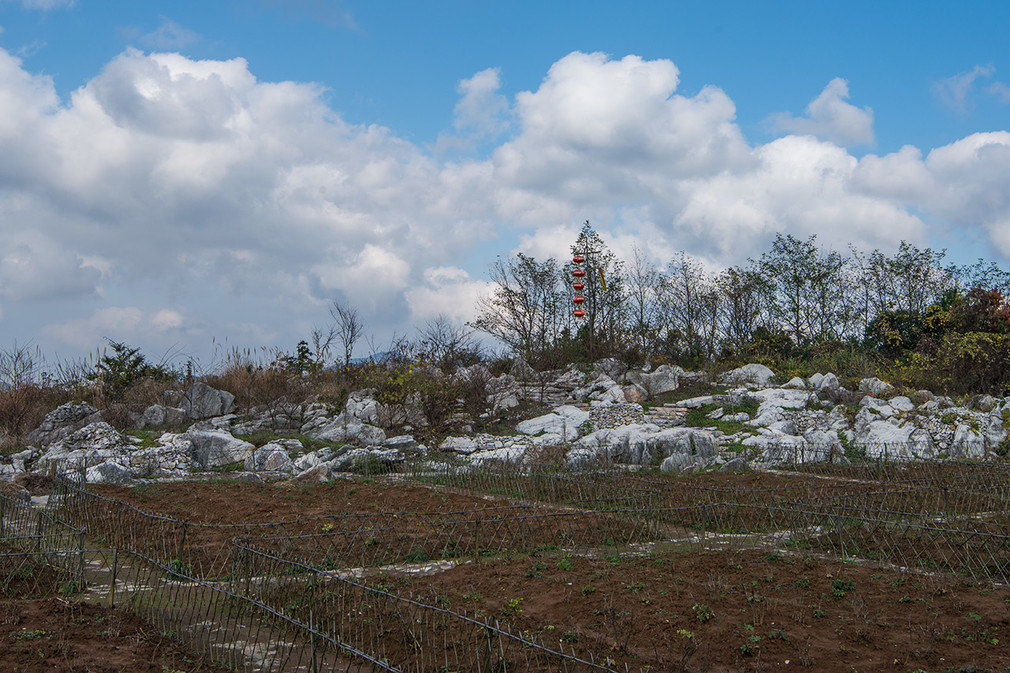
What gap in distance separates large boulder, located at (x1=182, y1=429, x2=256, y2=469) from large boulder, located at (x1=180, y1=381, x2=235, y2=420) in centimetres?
406

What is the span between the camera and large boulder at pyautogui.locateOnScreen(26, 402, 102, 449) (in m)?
16.5

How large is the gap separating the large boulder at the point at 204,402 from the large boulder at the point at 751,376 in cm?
1417

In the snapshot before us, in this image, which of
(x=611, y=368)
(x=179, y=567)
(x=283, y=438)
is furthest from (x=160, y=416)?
(x=611, y=368)

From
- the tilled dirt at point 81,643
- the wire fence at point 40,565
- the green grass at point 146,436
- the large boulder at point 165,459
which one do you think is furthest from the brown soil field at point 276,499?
the green grass at point 146,436

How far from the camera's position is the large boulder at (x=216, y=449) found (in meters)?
15.3

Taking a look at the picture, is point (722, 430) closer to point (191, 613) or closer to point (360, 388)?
point (360, 388)

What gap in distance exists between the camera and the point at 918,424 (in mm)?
15055

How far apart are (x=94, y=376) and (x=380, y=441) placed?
8914 millimetres

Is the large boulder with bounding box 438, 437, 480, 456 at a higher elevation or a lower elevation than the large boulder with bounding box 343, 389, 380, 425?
lower

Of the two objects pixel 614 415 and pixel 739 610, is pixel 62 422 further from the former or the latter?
pixel 739 610

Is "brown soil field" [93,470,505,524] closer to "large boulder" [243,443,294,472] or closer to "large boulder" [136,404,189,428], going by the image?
"large boulder" [243,443,294,472]

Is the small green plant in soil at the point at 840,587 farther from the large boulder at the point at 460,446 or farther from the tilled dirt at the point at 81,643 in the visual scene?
the large boulder at the point at 460,446

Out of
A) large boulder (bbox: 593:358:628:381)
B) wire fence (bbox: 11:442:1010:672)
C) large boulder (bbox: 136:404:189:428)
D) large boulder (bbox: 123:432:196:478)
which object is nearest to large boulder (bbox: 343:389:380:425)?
large boulder (bbox: 136:404:189:428)

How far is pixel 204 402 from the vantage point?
64.7 ft
